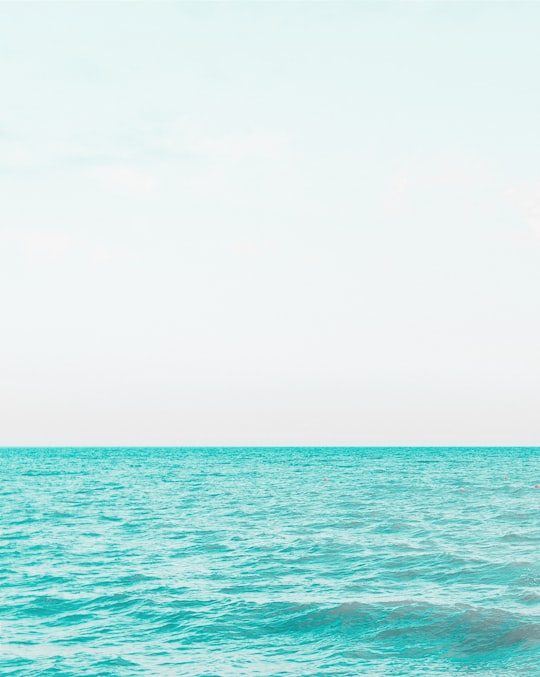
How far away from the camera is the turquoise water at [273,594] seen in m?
17.8

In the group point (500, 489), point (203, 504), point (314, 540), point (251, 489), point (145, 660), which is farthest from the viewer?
point (251, 489)

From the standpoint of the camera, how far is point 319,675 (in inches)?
652

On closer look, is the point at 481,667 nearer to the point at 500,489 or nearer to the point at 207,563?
the point at 207,563

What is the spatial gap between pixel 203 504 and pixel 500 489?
94.8 ft

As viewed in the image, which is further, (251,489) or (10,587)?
(251,489)

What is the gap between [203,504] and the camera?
5506cm

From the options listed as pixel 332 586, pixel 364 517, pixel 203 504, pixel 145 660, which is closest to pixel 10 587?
pixel 145 660

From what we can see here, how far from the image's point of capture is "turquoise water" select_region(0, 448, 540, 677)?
17828 millimetres

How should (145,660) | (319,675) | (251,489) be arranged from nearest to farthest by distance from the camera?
(319,675) < (145,660) < (251,489)

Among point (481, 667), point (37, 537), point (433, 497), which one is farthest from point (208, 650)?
point (433, 497)

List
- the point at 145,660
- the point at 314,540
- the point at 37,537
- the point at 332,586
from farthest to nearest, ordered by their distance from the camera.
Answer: the point at 37,537, the point at 314,540, the point at 332,586, the point at 145,660

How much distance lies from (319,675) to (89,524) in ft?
93.0

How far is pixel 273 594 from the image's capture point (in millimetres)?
23547

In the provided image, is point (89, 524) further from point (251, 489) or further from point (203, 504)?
point (251, 489)
